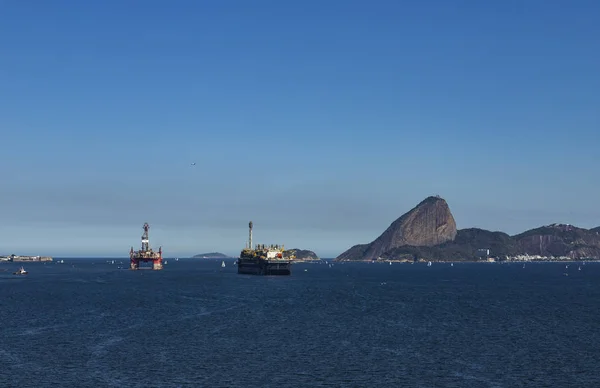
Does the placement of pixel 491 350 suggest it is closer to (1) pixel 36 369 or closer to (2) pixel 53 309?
(1) pixel 36 369

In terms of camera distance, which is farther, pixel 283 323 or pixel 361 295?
pixel 361 295

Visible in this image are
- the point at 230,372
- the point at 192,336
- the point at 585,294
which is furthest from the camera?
the point at 585,294

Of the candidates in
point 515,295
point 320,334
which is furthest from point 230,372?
point 515,295

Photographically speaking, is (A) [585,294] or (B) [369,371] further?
(A) [585,294]

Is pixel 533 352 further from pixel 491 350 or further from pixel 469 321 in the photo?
pixel 469 321

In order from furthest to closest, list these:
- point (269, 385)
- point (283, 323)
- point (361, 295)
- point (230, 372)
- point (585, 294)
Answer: point (585, 294) < point (361, 295) < point (283, 323) < point (230, 372) < point (269, 385)

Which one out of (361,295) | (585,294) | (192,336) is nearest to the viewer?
(192,336)

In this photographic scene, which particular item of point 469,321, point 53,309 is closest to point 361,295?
point 469,321

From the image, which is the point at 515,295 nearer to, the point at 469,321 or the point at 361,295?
the point at 361,295

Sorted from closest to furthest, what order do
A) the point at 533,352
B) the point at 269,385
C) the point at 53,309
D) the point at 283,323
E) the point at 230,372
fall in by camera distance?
the point at 269,385 < the point at 230,372 < the point at 533,352 < the point at 283,323 < the point at 53,309
